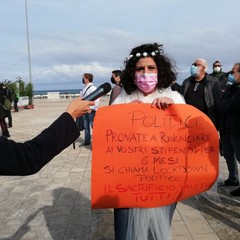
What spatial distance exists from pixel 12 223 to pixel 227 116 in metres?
3.05

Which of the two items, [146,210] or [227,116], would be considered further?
[227,116]

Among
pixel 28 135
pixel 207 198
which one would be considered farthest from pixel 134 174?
pixel 28 135

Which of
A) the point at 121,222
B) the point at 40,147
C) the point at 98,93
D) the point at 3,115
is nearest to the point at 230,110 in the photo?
the point at 121,222

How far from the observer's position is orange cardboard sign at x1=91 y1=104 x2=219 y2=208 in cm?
267

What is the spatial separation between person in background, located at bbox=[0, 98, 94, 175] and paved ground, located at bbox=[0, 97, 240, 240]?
249 cm

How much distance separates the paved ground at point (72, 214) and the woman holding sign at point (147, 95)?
1.18 metres

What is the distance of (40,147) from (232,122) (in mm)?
3965

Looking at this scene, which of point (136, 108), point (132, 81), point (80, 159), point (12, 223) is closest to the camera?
point (136, 108)

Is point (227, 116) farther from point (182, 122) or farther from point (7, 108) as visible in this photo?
point (7, 108)

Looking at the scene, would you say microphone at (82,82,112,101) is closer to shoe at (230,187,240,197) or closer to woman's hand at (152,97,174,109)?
woman's hand at (152,97,174,109)

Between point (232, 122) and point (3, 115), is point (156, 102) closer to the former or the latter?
point (232, 122)

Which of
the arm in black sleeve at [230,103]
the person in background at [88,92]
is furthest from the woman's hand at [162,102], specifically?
the person in background at [88,92]

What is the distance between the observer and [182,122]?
2.69 m

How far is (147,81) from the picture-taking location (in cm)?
276
